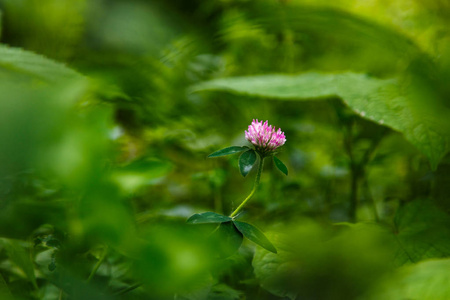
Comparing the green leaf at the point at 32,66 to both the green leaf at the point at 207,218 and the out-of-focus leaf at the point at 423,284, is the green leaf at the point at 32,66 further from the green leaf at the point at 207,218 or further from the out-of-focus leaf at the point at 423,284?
the out-of-focus leaf at the point at 423,284

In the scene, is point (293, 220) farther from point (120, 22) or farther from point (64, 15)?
point (120, 22)

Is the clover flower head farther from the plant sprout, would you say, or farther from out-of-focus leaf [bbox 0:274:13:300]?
out-of-focus leaf [bbox 0:274:13:300]

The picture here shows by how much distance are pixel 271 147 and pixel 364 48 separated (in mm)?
920

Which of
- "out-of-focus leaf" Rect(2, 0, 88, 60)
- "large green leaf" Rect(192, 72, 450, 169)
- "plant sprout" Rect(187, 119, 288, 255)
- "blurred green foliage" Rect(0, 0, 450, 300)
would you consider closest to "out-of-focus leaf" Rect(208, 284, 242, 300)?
"blurred green foliage" Rect(0, 0, 450, 300)

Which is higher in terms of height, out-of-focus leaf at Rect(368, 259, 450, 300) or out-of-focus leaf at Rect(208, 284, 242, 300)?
out-of-focus leaf at Rect(368, 259, 450, 300)

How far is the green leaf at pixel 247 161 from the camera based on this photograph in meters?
0.45

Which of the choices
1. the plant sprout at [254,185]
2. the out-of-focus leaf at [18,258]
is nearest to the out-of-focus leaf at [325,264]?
the plant sprout at [254,185]

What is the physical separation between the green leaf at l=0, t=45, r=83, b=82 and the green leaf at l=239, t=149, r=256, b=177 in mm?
254

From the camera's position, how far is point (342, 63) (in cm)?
135

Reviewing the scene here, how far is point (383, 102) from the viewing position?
2.25 ft

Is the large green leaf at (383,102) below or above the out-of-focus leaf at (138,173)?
above

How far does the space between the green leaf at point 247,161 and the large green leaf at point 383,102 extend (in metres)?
0.27

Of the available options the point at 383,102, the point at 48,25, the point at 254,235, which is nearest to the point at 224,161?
the point at 383,102

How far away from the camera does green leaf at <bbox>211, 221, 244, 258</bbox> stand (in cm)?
42
